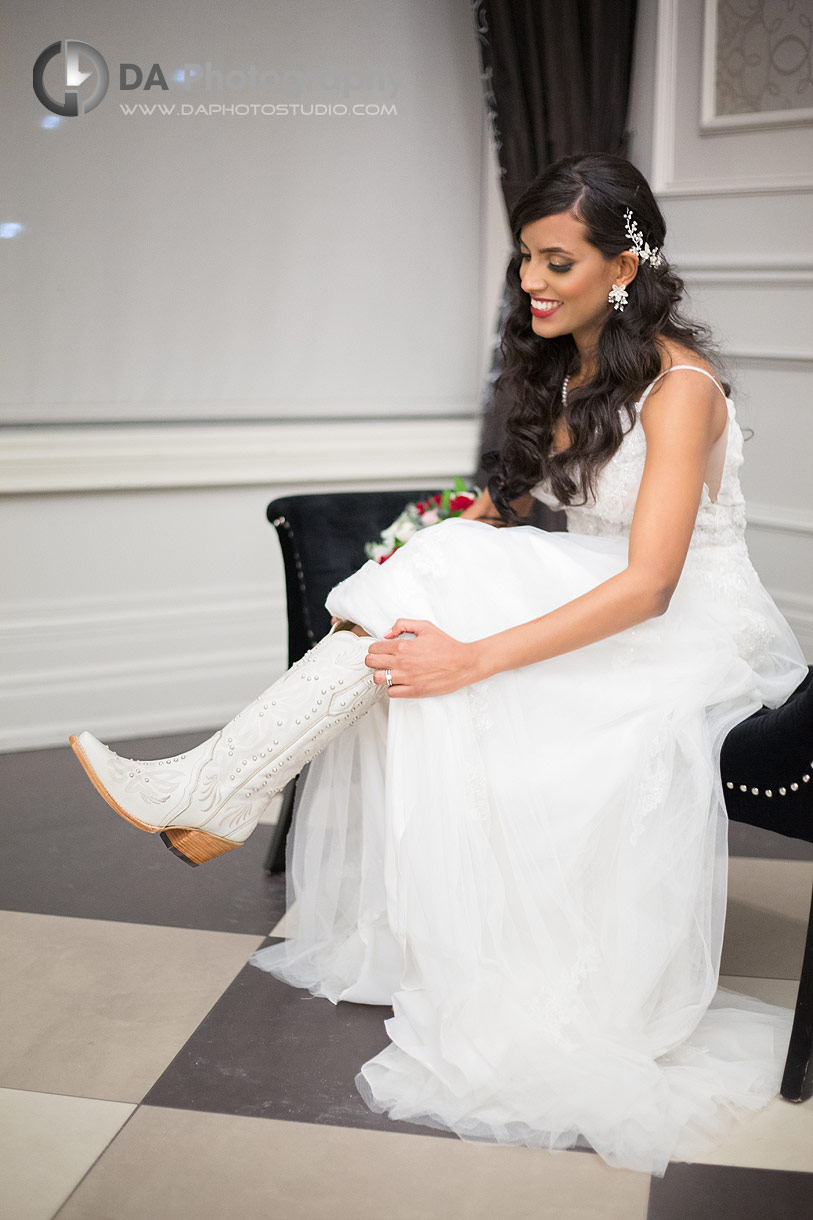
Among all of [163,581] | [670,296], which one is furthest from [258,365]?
[670,296]

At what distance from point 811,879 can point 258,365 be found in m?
2.13

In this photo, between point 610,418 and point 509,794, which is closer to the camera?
point 509,794

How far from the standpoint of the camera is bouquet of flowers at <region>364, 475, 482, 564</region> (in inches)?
98.6

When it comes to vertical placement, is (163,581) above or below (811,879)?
above

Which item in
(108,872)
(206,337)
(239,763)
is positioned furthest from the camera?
(206,337)

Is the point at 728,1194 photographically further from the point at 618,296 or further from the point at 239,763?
the point at 618,296

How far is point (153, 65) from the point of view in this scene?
328 cm

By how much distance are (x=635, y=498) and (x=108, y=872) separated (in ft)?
4.68

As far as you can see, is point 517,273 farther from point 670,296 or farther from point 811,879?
point 811,879

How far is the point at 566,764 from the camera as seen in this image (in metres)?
1.77

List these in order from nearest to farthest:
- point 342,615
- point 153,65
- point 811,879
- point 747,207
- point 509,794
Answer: point 509,794, point 342,615, point 811,879, point 747,207, point 153,65
